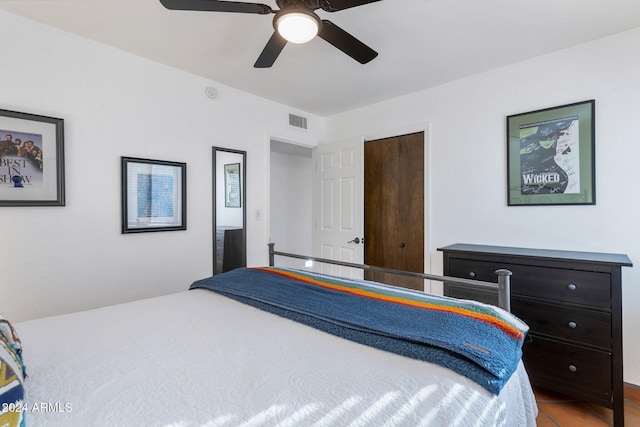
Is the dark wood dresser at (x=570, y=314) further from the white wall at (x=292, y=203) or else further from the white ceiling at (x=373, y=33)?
the white wall at (x=292, y=203)

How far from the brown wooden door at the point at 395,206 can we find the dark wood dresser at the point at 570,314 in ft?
3.16

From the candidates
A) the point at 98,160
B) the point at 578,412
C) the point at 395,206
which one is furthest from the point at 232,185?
the point at 578,412

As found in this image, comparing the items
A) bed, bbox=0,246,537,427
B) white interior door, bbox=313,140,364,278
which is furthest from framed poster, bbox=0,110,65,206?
white interior door, bbox=313,140,364,278

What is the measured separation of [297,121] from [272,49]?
71.3 inches

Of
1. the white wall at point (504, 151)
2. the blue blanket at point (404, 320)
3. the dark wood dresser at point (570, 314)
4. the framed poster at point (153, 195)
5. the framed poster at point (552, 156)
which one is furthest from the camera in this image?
the framed poster at point (153, 195)

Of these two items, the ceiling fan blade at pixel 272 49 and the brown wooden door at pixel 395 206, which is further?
the brown wooden door at pixel 395 206

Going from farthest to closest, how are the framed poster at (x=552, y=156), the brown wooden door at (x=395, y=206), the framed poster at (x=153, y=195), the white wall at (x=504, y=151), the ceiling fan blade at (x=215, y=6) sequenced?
the brown wooden door at (x=395, y=206), the framed poster at (x=153, y=195), the framed poster at (x=552, y=156), the white wall at (x=504, y=151), the ceiling fan blade at (x=215, y=6)

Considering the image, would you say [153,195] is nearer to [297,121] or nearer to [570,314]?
[297,121]

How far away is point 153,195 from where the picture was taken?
8.04ft

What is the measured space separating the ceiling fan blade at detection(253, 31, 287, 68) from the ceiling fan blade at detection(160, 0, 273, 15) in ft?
0.60

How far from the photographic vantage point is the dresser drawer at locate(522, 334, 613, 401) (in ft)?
5.86

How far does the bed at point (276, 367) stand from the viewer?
764 millimetres

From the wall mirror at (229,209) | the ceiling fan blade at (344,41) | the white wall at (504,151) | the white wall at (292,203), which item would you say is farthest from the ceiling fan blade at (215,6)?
the white wall at (292,203)

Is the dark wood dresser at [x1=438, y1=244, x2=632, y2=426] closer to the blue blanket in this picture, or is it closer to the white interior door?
the blue blanket
